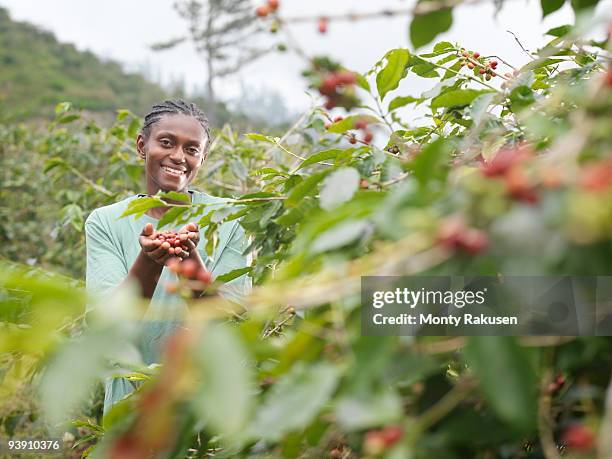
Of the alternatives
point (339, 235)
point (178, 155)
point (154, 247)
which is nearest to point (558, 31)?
point (339, 235)

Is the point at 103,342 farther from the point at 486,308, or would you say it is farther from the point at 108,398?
the point at 108,398

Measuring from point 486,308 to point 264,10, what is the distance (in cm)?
33

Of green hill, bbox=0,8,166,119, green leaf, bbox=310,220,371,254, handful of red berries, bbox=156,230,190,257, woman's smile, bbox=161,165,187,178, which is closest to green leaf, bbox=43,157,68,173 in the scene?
woman's smile, bbox=161,165,187,178

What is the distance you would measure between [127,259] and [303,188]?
1.04 m

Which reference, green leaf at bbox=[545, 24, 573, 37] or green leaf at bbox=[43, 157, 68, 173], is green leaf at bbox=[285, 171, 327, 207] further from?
green leaf at bbox=[43, 157, 68, 173]

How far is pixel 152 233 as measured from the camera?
125 centimetres

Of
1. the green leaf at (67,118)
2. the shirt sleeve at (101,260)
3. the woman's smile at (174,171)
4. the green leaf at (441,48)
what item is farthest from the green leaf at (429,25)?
the green leaf at (67,118)

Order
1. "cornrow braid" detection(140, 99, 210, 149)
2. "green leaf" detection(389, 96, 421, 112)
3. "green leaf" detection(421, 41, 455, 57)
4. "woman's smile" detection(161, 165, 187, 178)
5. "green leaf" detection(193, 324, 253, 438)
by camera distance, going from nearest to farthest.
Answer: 1. "green leaf" detection(193, 324, 253, 438)
2. "green leaf" detection(389, 96, 421, 112)
3. "green leaf" detection(421, 41, 455, 57)
4. "woman's smile" detection(161, 165, 187, 178)
5. "cornrow braid" detection(140, 99, 210, 149)

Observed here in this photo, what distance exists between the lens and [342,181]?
586 millimetres

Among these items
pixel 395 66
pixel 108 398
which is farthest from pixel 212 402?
pixel 108 398

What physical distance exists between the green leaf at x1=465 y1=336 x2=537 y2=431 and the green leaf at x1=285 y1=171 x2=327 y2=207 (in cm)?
30

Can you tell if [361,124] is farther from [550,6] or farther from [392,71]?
[550,6]

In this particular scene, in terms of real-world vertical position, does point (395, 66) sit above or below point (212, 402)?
above

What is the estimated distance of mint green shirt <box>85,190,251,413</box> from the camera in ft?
4.81
